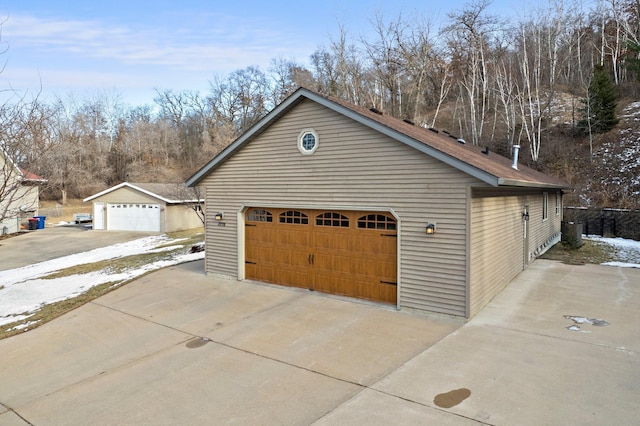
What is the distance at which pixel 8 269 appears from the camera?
1507cm

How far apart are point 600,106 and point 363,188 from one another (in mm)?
25730

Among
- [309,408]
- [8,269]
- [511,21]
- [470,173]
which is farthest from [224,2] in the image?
[511,21]

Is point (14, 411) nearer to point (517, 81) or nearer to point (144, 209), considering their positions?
point (144, 209)

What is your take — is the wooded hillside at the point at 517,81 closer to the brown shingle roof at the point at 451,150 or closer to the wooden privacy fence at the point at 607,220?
the wooden privacy fence at the point at 607,220

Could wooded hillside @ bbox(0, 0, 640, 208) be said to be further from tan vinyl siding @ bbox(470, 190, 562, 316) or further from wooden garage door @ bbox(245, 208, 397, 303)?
wooden garage door @ bbox(245, 208, 397, 303)

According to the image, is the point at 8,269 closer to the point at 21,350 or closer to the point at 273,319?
Answer: the point at 21,350

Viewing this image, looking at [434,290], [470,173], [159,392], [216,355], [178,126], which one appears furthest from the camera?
[178,126]

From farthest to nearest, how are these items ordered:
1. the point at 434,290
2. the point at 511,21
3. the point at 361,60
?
the point at 511,21 < the point at 361,60 < the point at 434,290

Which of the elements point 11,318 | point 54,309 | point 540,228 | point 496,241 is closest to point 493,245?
point 496,241

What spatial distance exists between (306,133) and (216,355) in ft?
17.3

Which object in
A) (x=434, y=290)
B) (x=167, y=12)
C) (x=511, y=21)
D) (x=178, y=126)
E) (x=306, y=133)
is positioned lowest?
(x=434, y=290)

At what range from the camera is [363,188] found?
8.23m

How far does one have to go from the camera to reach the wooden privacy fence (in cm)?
1639

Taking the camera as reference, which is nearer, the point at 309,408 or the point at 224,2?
the point at 309,408
